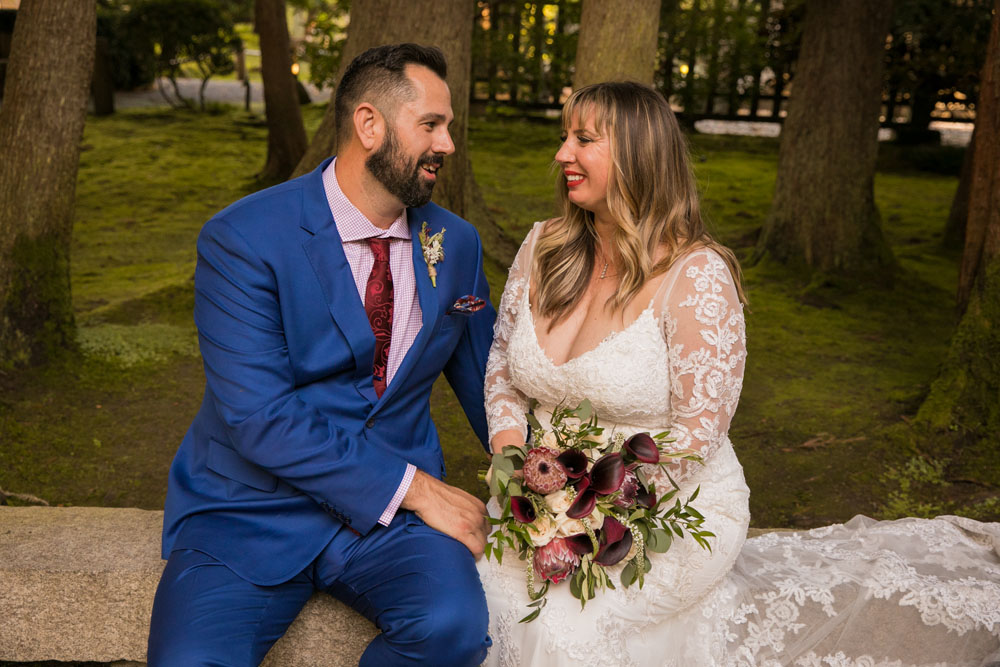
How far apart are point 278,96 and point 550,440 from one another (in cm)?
911

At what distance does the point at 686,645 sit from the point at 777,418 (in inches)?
118

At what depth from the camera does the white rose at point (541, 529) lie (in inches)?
96.6

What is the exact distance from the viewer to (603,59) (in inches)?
181

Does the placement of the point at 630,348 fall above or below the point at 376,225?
below

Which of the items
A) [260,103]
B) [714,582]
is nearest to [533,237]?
[714,582]

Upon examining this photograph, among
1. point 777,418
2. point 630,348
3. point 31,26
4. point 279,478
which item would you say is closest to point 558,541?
point 630,348

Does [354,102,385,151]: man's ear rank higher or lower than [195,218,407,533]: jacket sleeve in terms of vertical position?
higher

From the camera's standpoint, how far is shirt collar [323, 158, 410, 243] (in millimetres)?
2906

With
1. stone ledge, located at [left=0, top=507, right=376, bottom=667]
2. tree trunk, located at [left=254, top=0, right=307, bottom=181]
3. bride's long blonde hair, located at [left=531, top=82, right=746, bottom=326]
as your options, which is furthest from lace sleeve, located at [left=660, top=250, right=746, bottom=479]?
tree trunk, located at [left=254, top=0, right=307, bottom=181]

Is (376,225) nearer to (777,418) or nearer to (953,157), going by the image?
(777,418)

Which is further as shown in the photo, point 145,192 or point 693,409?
point 145,192

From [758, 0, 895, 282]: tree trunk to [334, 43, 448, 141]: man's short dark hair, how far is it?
5662 millimetres

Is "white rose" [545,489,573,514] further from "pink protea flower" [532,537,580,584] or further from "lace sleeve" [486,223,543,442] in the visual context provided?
"lace sleeve" [486,223,543,442]

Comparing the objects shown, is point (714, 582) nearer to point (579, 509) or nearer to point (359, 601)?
point (579, 509)
